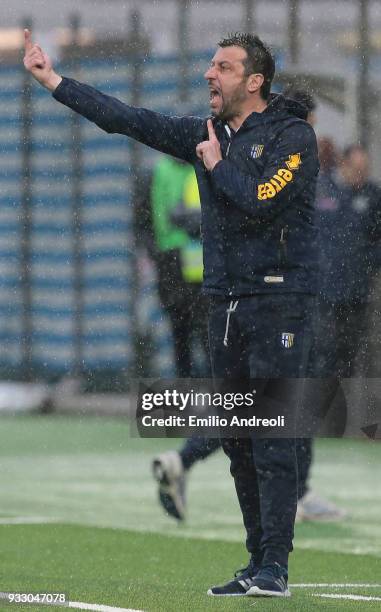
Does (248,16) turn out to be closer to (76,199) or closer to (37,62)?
(76,199)

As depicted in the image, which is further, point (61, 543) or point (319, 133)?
point (319, 133)

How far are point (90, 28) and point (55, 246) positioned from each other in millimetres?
1796

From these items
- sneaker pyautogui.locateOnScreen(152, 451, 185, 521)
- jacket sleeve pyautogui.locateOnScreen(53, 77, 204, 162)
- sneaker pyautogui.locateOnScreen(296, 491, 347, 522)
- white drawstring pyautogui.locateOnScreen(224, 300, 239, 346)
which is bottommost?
sneaker pyautogui.locateOnScreen(296, 491, 347, 522)

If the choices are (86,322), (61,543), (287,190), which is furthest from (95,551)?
(86,322)

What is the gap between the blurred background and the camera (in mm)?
13219

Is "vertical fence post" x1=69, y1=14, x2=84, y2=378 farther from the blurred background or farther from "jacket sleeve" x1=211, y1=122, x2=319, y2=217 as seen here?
"jacket sleeve" x1=211, y1=122, x2=319, y2=217

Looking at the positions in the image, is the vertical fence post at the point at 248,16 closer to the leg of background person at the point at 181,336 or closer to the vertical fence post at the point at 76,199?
the vertical fence post at the point at 76,199

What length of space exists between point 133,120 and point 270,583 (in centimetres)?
144

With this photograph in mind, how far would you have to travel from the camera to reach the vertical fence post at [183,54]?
550 inches

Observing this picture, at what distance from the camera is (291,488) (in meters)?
5.53

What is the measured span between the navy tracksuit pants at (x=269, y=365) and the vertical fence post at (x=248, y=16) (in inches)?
318

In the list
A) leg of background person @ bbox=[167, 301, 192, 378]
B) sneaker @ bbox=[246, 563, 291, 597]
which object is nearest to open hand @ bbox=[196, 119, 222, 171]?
sneaker @ bbox=[246, 563, 291, 597]

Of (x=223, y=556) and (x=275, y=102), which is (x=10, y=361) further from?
(x=275, y=102)

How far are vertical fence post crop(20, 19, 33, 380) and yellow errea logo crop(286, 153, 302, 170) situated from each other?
10.3m
